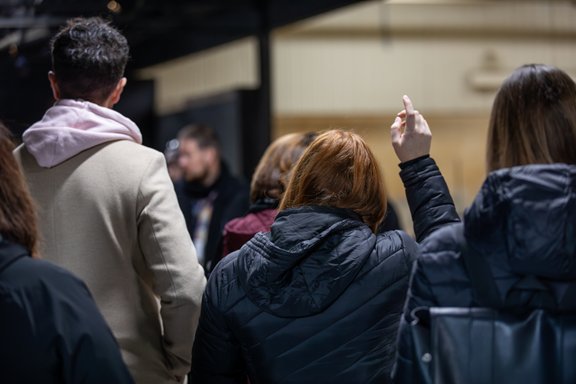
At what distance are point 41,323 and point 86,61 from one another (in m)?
0.84

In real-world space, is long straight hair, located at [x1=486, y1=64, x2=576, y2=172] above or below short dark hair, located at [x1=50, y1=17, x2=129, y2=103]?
below

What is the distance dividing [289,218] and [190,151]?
2.73 meters

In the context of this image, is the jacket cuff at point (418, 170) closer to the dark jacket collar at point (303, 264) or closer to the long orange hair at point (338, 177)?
the long orange hair at point (338, 177)

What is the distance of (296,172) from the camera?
147 centimetres

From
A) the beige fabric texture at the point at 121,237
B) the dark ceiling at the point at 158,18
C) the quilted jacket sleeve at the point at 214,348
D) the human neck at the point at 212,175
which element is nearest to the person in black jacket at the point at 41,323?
the quilted jacket sleeve at the point at 214,348

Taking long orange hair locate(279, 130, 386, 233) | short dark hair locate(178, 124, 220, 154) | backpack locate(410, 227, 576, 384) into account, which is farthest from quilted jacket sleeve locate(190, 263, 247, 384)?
short dark hair locate(178, 124, 220, 154)

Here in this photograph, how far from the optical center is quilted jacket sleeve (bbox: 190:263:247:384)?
1395 millimetres

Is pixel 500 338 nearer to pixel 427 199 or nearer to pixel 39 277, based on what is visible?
pixel 427 199

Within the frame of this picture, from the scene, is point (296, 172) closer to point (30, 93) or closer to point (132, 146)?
point (132, 146)

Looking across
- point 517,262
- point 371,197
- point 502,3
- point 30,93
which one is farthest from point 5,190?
point 502,3

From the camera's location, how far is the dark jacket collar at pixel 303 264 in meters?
1.30

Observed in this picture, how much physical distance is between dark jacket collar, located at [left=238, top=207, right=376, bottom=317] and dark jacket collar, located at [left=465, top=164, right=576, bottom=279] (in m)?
0.36

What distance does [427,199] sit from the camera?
4.75ft

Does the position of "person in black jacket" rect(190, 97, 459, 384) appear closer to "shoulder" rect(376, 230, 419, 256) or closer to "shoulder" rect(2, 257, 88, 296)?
"shoulder" rect(376, 230, 419, 256)
